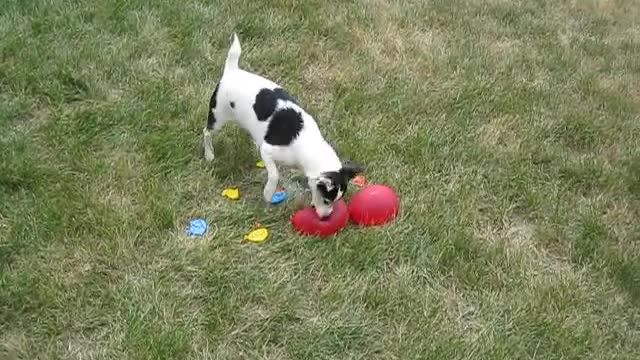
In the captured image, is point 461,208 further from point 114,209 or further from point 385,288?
point 114,209

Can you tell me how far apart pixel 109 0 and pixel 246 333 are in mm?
3129

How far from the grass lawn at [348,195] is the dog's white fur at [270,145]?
24cm

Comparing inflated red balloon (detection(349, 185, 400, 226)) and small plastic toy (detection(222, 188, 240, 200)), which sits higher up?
inflated red balloon (detection(349, 185, 400, 226))

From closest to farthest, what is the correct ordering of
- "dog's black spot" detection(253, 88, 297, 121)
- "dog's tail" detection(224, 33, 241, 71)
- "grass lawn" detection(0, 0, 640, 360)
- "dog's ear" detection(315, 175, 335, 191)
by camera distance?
"grass lawn" detection(0, 0, 640, 360) → "dog's ear" detection(315, 175, 335, 191) → "dog's black spot" detection(253, 88, 297, 121) → "dog's tail" detection(224, 33, 241, 71)

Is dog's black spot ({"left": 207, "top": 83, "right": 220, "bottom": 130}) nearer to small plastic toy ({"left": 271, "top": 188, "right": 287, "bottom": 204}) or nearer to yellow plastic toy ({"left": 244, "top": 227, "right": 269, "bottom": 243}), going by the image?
small plastic toy ({"left": 271, "top": 188, "right": 287, "bottom": 204})

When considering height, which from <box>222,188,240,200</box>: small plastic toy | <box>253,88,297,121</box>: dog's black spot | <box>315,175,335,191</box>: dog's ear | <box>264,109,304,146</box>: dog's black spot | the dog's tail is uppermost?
the dog's tail

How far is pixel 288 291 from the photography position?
3539 millimetres

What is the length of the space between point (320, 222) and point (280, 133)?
45 cm

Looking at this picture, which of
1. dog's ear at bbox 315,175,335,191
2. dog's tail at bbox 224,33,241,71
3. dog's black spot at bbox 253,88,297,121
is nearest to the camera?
dog's ear at bbox 315,175,335,191

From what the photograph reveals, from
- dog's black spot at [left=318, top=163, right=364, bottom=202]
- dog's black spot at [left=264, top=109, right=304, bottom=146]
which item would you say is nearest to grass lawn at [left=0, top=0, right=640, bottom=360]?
dog's black spot at [left=318, top=163, right=364, bottom=202]

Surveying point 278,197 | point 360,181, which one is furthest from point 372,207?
point 278,197

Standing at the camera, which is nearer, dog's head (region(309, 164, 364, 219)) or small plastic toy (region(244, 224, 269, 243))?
dog's head (region(309, 164, 364, 219))

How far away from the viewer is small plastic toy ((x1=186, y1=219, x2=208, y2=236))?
3797mm

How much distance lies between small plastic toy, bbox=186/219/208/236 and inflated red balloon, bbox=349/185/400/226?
0.70m
